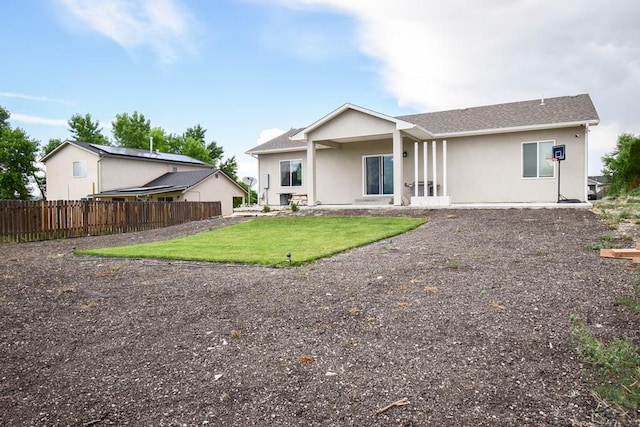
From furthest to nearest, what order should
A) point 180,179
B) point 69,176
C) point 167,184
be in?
1. point 180,179
2. point 167,184
3. point 69,176

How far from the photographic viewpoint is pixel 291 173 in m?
19.2

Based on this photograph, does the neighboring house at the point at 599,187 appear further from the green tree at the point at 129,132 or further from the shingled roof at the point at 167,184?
the green tree at the point at 129,132

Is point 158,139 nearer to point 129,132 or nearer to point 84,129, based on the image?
point 129,132

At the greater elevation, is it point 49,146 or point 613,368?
point 49,146

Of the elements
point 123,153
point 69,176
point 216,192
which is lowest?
point 216,192

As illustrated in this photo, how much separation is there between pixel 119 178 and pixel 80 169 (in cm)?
272

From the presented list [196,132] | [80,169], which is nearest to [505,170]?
[80,169]

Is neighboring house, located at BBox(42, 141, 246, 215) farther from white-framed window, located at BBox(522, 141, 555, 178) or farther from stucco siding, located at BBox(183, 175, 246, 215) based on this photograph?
white-framed window, located at BBox(522, 141, 555, 178)

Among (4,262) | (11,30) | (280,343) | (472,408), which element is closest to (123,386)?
(280,343)

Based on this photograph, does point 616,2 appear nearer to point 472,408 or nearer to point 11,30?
point 472,408

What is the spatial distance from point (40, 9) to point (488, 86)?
59.9 feet

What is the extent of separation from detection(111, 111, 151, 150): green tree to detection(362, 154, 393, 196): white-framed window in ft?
134

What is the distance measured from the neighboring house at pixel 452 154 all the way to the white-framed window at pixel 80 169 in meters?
18.3

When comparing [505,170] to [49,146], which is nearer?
[505,170]
